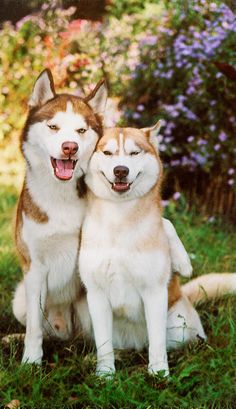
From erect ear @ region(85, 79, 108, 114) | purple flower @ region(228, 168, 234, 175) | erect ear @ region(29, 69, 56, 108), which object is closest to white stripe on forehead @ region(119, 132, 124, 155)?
erect ear @ region(85, 79, 108, 114)

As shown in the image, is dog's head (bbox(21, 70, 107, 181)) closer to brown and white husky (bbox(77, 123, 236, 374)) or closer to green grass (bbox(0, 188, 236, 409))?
brown and white husky (bbox(77, 123, 236, 374))

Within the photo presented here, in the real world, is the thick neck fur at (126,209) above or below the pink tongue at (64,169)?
below

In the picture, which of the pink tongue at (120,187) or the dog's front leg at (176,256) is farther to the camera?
the dog's front leg at (176,256)

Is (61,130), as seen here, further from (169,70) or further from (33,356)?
(169,70)

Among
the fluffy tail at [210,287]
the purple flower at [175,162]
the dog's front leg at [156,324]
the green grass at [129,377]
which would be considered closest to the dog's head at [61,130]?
the dog's front leg at [156,324]

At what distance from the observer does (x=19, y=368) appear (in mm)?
2729

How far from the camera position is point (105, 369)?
2.82 metres

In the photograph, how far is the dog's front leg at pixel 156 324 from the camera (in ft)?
9.07

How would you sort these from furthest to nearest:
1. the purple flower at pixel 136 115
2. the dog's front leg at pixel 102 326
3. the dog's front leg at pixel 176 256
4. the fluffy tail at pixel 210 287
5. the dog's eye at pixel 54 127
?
the purple flower at pixel 136 115
the fluffy tail at pixel 210 287
the dog's front leg at pixel 176 256
the dog's front leg at pixel 102 326
the dog's eye at pixel 54 127

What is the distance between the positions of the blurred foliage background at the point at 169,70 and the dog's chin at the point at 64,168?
1764mm

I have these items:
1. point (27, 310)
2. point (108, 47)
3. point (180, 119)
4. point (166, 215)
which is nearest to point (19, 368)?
point (27, 310)

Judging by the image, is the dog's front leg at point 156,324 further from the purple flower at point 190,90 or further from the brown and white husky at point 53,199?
the purple flower at point 190,90

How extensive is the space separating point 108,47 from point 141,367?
10.7 feet

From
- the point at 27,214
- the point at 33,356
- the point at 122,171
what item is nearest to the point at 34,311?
the point at 33,356
